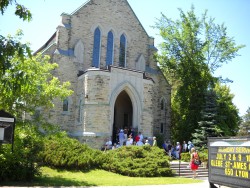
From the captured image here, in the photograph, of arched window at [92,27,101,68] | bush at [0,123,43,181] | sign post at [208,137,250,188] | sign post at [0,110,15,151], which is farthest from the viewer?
arched window at [92,27,101,68]

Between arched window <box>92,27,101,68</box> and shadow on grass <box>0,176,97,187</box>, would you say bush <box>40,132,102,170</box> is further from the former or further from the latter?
arched window <box>92,27,101,68</box>

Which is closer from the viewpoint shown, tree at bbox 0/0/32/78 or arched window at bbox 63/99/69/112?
tree at bbox 0/0/32/78

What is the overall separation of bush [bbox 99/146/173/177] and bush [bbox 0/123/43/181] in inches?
202

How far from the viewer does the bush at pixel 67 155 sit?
14.6 metres

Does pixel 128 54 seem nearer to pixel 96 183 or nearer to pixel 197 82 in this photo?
pixel 197 82

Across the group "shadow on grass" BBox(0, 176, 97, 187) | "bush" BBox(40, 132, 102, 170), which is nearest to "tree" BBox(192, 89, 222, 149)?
"bush" BBox(40, 132, 102, 170)

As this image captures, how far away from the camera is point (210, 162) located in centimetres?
1039

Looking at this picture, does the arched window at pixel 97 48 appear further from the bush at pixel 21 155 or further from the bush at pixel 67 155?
the bush at pixel 21 155

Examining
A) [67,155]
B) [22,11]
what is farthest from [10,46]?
[67,155]

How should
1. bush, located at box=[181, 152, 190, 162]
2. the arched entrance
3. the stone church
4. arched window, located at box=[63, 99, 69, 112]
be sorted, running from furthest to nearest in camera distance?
the arched entrance → arched window, located at box=[63, 99, 69, 112] → the stone church → bush, located at box=[181, 152, 190, 162]

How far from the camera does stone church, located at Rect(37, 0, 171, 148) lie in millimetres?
23938

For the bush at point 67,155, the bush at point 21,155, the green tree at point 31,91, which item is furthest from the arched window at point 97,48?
the bush at point 21,155

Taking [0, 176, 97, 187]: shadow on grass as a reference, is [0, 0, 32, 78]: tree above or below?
above

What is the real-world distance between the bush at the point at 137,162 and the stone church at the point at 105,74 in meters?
6.14
